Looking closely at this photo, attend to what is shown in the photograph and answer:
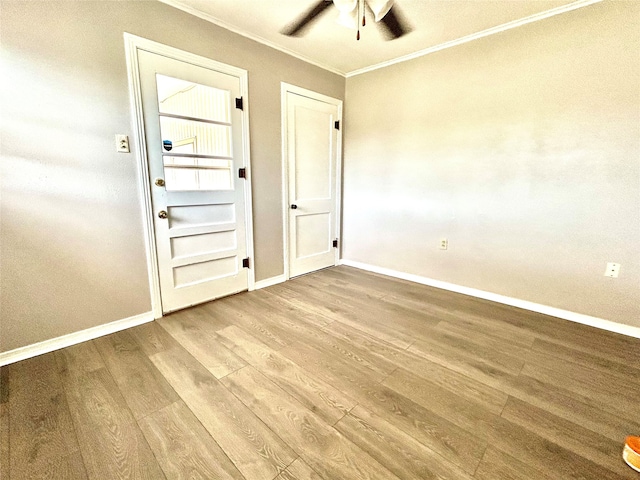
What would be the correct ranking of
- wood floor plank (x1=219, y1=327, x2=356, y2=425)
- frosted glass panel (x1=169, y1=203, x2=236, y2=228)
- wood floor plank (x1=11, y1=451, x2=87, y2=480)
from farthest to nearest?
1. frosted glass panel (x1=169, y1=203, x2=236, y2=228)
2. wood floor plank (x1=219, y1=327, x2=356, y2=425)
3. wood floor plank (x1=11, y1=451, x2=87, y2=480)

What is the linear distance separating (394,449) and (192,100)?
9.23 feet

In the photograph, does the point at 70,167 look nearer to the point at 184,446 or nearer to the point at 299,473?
the point at 184,446

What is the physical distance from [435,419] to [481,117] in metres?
2.62

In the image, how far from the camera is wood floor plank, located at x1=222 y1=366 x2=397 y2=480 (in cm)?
114

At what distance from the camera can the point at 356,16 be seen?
1722 mm

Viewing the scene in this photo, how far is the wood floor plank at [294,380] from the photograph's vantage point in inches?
57.2

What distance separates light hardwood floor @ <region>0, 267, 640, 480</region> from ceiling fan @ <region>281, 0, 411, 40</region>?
204cm

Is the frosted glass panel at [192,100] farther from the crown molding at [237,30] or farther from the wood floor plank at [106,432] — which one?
the wood floor plank at [106,432]

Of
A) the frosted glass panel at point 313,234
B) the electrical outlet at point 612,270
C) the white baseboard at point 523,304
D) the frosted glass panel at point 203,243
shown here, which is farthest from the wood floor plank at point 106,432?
the electrical outlet at point 612,270

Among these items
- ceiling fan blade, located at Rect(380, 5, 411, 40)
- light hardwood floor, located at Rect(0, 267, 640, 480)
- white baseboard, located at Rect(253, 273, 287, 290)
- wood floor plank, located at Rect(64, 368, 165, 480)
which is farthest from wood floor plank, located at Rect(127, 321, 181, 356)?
ceiling fan blade, located at Rect(380, 5, 411, 40)

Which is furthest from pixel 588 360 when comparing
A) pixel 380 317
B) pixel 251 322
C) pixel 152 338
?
pixel 152 338

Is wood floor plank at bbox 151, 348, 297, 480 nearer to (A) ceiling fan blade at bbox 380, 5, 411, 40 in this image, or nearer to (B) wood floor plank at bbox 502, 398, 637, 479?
(B) wood floor plank at bbox 502, 398, 637, 479

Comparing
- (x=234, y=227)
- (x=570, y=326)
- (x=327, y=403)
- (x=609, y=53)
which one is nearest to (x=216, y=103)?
(x=234, y=227)

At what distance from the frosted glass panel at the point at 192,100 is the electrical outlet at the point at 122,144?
35cm
